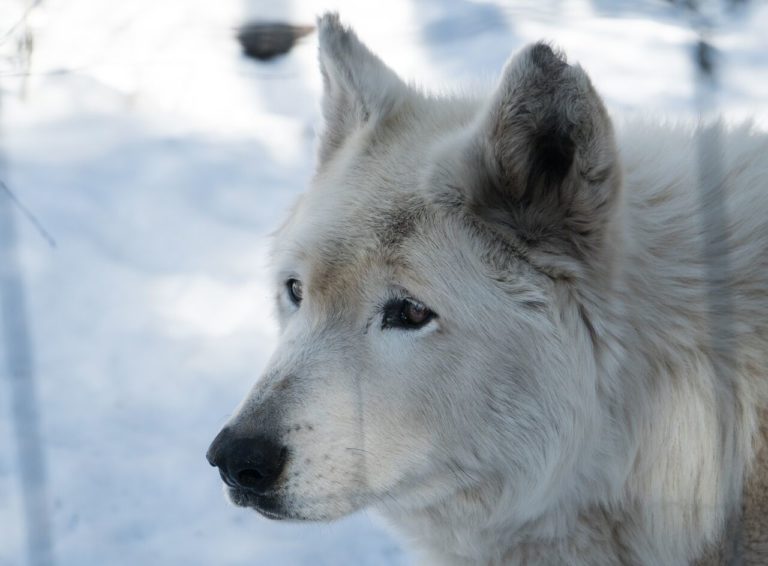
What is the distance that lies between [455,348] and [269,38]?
5.16 m

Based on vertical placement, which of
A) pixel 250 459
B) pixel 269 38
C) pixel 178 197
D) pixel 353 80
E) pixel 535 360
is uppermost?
pixel 353 80

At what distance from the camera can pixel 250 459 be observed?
2.29 meters

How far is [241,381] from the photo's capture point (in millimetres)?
4594

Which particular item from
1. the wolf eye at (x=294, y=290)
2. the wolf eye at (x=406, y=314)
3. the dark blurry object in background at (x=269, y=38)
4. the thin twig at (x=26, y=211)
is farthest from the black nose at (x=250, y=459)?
the dark blurry object in background at (x=269, y=38)

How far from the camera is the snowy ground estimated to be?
387 centimetres

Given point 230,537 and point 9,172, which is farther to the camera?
point 9,172

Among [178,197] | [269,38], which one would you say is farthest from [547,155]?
[269,38]

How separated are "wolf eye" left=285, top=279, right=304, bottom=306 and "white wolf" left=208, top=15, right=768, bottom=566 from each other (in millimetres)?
188

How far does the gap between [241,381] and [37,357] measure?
104 cm

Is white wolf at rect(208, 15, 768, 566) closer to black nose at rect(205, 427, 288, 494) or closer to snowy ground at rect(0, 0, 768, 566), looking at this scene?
black nose at rect(205, 427, 288, 494)

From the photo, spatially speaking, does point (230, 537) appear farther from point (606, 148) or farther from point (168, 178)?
point (168, 178)

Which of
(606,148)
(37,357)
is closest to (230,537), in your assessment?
(37,357)

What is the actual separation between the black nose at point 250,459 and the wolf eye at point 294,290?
1.77 ft

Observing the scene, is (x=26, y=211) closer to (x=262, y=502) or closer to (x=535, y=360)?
(x=262, y=502)
